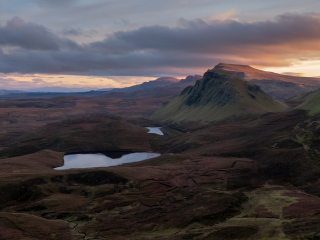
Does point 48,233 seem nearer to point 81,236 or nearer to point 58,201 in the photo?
point 81,236

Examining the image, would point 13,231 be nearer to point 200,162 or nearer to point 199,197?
point 199,197

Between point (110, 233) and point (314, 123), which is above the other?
point (314, 123)

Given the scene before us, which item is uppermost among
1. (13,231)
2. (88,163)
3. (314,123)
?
(314,123)

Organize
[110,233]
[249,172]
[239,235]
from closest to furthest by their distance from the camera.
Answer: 1. [239,235]
2. [110,233]
3. [249,172]

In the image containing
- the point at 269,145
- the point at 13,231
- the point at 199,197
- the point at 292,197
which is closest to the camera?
the point at 13,231

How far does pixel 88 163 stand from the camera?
185 m

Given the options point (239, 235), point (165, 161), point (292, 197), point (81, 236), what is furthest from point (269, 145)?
point (81, 236)

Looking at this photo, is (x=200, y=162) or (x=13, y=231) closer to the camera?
(x=13, y=231)

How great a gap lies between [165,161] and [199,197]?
211ft

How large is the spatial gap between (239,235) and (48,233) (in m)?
43.2

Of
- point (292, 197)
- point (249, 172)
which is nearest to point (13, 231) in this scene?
point (292, 197)

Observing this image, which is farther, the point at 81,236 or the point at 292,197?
the point at 292,197

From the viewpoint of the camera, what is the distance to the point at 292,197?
267ft

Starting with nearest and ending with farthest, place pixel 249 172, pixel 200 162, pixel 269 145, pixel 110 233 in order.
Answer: pixel 110 233, pixel 249 172, pixel 200 162, pixel 269 145
